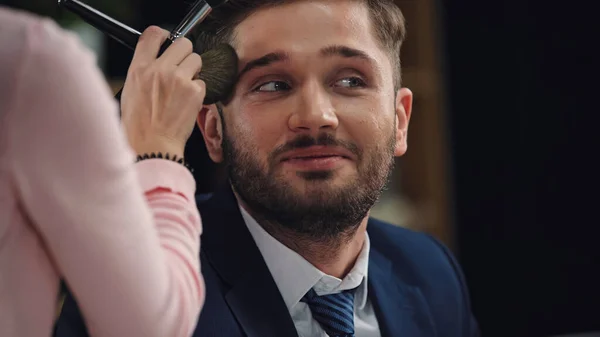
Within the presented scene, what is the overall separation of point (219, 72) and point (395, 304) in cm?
51

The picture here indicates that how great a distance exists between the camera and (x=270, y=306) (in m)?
1.25

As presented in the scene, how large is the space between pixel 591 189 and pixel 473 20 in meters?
0.77

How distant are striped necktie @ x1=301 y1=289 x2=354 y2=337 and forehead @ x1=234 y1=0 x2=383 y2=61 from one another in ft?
1.27

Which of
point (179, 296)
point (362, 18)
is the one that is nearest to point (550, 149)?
point (362, 18)

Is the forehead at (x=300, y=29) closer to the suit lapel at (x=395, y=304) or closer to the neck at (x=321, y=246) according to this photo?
the neck at (x=321, y=246)

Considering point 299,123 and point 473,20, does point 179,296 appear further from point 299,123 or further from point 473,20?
point 473,20

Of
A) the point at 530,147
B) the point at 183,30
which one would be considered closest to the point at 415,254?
the point at 183,30

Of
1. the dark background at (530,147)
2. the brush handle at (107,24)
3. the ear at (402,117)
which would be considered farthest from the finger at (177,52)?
the dark background at (530,147)

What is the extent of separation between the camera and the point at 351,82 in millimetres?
1304

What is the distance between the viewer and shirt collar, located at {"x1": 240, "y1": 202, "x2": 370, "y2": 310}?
1.29m

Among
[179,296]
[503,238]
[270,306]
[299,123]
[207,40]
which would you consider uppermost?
[207,40]

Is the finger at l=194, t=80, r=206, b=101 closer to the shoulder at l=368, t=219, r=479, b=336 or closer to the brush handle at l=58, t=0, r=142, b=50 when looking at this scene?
the brush handle at l=58, t=0, r=142, b=50

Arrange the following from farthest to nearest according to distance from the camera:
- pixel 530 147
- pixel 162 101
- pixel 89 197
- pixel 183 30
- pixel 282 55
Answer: pixel 530 147 → pixel 282 55 → pixel 183 30 → pixel 162 101 → pixel 89 197

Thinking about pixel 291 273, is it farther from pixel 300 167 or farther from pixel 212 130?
pixel 212 130
